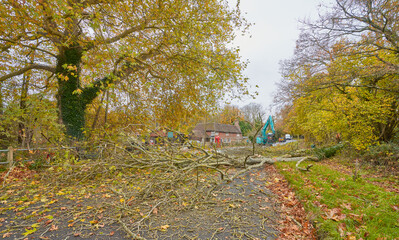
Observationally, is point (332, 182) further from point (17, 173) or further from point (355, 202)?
point (17, 173)

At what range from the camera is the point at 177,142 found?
253 inches

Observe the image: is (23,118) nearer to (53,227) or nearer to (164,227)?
(53,227)

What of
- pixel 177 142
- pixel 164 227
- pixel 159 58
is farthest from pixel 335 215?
pixel 159 58

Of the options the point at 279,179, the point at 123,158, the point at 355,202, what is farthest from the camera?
the point at 279,179

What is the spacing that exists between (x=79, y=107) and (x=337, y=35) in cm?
1167

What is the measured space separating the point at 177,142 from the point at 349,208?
4.69 metres

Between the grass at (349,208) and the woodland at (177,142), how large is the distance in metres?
0.03

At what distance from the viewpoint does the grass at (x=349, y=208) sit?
2926 mm

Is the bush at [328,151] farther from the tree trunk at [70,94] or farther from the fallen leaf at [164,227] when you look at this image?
the tree trunk at [70,94]

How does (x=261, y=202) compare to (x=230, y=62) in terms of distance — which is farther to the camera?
(x=230, y=62)

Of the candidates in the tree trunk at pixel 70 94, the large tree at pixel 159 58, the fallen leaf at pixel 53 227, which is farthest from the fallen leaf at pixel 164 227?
the tree trunk at pixel 70 94

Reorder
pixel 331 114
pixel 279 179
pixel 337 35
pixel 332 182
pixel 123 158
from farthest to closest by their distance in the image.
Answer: pixel 331 114 → pixel 337 35 → pixel 279 179 → pixel 123 158 → pixel 332 182

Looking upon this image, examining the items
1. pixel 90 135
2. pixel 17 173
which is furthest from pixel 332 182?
pixel 17 173

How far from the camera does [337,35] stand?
766cm
